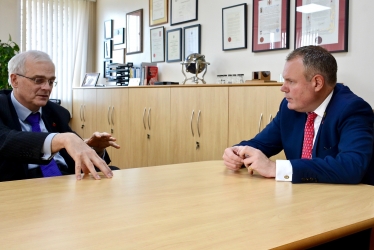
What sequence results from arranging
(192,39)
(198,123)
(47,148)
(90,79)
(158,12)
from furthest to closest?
(90,79)
(158,12)
(192,39)
(198,123)
(47,148)

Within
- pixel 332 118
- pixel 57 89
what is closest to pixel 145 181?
pixel 332 118

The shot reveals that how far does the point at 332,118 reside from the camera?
1769 millimetres

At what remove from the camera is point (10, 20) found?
6035 mm

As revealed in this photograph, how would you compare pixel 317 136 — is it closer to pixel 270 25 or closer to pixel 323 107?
pixel 323 107

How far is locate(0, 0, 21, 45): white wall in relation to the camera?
5965mm

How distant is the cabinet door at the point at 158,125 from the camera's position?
14.4 feet

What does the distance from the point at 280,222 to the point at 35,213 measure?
63 centimetres

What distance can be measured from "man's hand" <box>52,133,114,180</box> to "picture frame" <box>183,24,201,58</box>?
330 centimetres

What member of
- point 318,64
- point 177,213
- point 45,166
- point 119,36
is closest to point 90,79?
point 119,36

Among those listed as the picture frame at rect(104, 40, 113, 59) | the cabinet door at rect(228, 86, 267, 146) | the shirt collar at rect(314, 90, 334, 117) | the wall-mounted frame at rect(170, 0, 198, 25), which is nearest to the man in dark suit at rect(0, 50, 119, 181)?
the shirt collar at rect(314, 90, 334, 117)

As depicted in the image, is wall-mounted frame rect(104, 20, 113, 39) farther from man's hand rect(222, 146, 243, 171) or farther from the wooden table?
the wooden table

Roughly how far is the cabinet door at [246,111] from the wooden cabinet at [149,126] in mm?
908

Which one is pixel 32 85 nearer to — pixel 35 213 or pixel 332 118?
pixel 35 213

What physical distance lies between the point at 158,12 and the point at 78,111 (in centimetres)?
188
